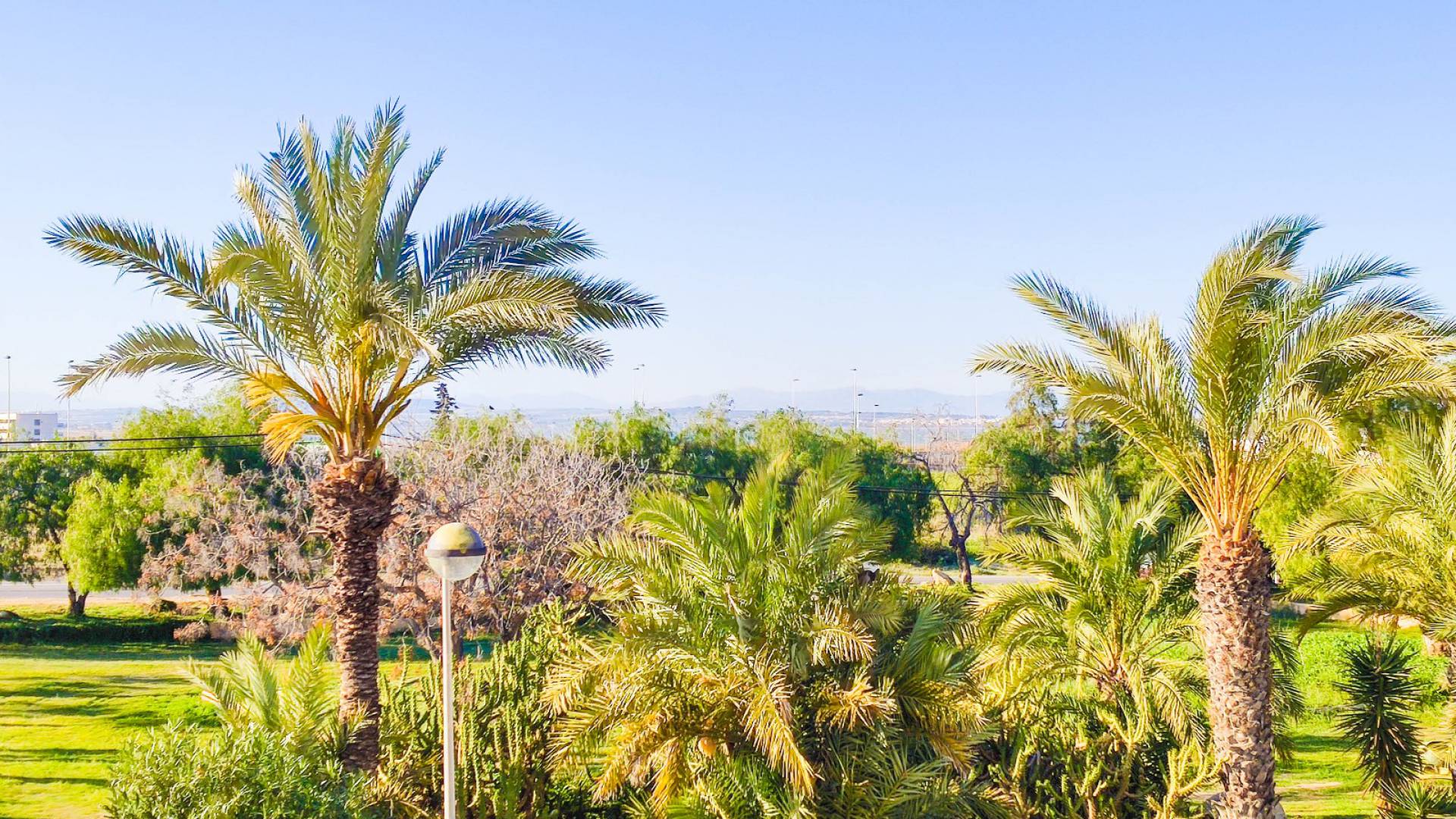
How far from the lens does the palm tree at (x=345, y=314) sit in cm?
1011

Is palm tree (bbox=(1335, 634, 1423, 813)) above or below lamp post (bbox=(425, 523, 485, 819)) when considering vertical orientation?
below

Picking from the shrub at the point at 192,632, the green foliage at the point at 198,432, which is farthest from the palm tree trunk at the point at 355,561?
the green foliage at the point at 198,432

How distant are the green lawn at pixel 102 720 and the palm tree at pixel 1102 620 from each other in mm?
2059

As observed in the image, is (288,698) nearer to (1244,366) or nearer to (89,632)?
(1244,366)

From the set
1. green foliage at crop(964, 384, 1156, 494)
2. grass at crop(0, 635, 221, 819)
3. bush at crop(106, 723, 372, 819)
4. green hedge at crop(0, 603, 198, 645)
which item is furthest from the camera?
green foliage at crop(964, 384, 1156, 494)

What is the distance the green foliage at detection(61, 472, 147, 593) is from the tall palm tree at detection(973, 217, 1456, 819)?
26.8m

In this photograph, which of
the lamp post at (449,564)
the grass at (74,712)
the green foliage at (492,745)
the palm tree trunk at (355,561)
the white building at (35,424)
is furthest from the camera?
the white building at (35,424)

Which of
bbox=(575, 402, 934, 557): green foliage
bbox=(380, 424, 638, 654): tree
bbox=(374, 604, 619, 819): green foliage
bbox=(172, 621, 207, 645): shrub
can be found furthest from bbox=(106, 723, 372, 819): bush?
bbox=(575, 402, 934, 557): green foliage

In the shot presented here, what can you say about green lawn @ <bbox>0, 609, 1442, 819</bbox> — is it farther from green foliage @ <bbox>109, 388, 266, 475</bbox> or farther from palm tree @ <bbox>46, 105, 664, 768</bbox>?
green foliage @ <bbox>109, 388, 266, 475</bbox>

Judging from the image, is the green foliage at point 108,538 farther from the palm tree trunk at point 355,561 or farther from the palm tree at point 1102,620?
the palm tree at point 1102,620

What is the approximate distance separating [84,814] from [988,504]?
97.3 feet

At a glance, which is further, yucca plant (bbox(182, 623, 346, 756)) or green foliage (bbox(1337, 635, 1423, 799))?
green foliage (bbox(1337, 635, 1423, 799))

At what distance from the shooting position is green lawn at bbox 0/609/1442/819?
14.1m

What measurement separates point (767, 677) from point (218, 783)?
435 cm
